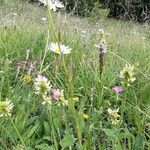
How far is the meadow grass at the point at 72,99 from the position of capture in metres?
1.58

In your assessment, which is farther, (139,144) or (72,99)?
(139,144)

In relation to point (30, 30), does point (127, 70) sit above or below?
above

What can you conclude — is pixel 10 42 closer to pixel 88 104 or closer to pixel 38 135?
pixel 88 104

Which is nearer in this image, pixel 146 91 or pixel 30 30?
pixel 146 91

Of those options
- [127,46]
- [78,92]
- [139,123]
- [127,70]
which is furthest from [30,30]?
[127,70]

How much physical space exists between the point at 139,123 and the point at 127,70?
26.1 inches

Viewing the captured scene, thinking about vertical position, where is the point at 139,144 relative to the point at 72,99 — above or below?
below

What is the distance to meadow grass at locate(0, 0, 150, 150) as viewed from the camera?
5.19ft

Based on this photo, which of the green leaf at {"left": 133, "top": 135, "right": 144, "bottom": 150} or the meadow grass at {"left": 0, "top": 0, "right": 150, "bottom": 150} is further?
the green leaf at {"left": 133, "top": 135, "right": 144, "bottom": 150}

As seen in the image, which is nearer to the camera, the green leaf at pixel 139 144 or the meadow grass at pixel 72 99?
the meadow grass at pixel 72 99

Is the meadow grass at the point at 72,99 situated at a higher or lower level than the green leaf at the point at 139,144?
lower

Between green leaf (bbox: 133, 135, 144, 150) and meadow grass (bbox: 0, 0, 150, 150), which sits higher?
green leaf (bbox: 133, 135, 144, 150)

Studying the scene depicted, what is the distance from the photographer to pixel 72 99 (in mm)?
1103

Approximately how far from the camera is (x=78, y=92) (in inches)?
104
